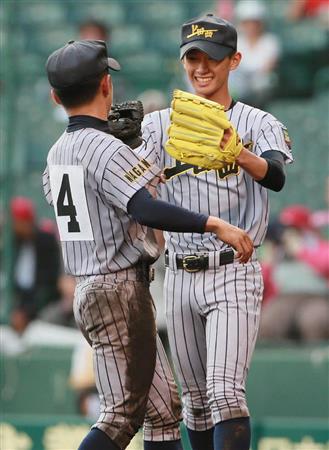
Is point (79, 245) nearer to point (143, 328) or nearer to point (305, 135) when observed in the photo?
point (143, 328)

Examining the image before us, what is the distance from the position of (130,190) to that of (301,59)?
677 centimetres

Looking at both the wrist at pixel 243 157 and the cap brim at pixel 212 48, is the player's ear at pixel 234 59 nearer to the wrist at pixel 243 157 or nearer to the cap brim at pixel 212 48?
the cap brim at pixel 212 48

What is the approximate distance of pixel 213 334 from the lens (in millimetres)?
4609

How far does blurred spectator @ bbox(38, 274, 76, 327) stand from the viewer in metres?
9.37

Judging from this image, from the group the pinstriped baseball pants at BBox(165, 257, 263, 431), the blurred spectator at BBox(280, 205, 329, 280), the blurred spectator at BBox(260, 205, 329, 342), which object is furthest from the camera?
the blurred spectator at BBox(280, 205, 329, 280)

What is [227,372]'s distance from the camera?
4.52 m

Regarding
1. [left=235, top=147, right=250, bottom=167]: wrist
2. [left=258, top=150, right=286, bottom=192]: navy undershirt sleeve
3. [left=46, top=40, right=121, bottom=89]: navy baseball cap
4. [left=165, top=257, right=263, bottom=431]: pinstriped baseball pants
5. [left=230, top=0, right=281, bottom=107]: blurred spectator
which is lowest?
[left=165, top=257, right=263, bottom=431]: pinstriped baseball pants

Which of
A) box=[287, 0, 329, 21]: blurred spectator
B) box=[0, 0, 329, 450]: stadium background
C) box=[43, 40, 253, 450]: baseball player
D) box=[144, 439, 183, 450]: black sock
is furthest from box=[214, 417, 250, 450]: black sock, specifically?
box=[287, 0, 329, 21]: blurred spectator

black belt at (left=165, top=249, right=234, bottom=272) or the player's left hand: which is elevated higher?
the player's left hand

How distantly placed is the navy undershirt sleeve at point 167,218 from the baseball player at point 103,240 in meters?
0.08

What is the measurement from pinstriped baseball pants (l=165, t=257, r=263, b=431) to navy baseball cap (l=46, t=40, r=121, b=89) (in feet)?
3.15

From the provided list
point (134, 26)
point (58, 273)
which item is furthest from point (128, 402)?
point (134, 26)

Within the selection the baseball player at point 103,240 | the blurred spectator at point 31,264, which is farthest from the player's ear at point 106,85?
the blurred spectator at point 31,264

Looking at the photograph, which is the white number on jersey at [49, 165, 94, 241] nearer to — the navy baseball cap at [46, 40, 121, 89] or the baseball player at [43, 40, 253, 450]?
the baseball player at [43, 40, 253, 450]
